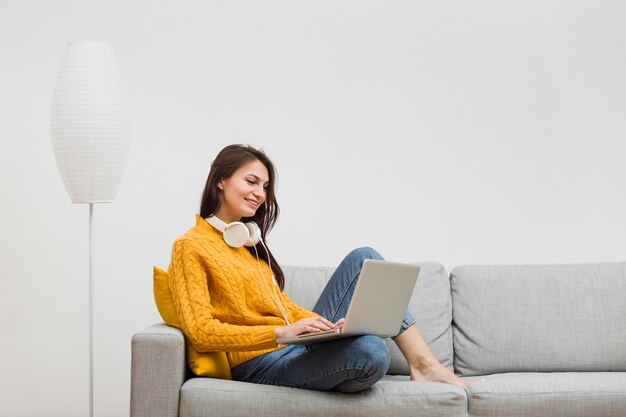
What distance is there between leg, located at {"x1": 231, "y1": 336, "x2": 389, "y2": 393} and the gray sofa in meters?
0.04

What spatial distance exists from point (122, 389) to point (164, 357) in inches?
47.3

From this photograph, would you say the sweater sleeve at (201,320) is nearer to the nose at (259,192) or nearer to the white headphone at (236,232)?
the white headphone at (236,232)

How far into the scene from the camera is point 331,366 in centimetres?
239

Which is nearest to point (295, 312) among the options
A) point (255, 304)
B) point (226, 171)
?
point (255, 304)

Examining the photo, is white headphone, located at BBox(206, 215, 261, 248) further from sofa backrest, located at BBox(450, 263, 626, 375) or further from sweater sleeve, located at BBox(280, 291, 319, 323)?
sofa backrest, located at BBox(450, 263, 626, 375)

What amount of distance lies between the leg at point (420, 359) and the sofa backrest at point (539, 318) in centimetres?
33

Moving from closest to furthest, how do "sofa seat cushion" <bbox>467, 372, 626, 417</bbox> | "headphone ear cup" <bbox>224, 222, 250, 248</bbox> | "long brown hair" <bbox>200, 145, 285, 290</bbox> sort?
"sofa seat cushion" <bbox>467, 372, 626, 417</bbox>
"headphone ear cup" <bbox>224, 222, 250, 248</bbox>
"long brown hair" <bbox>200, 145, 285, 290</bbox>

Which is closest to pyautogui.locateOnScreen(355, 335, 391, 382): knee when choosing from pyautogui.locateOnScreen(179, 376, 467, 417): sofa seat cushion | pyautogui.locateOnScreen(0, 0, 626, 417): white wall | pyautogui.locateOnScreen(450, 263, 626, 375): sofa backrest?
pyautogui.locateOnScreen(179, 376, 467, 417): sofa seat cushion

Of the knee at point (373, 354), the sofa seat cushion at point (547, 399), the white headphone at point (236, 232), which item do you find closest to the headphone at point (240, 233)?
the white headphone at point (236, 232)

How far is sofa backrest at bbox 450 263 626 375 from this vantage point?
3018 millimetres

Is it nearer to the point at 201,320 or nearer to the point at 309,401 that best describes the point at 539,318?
the point at 309,401

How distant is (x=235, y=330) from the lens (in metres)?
2.45

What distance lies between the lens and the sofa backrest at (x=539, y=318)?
119 inches

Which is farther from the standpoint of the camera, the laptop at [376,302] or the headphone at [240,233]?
the headphone at [240,233]
